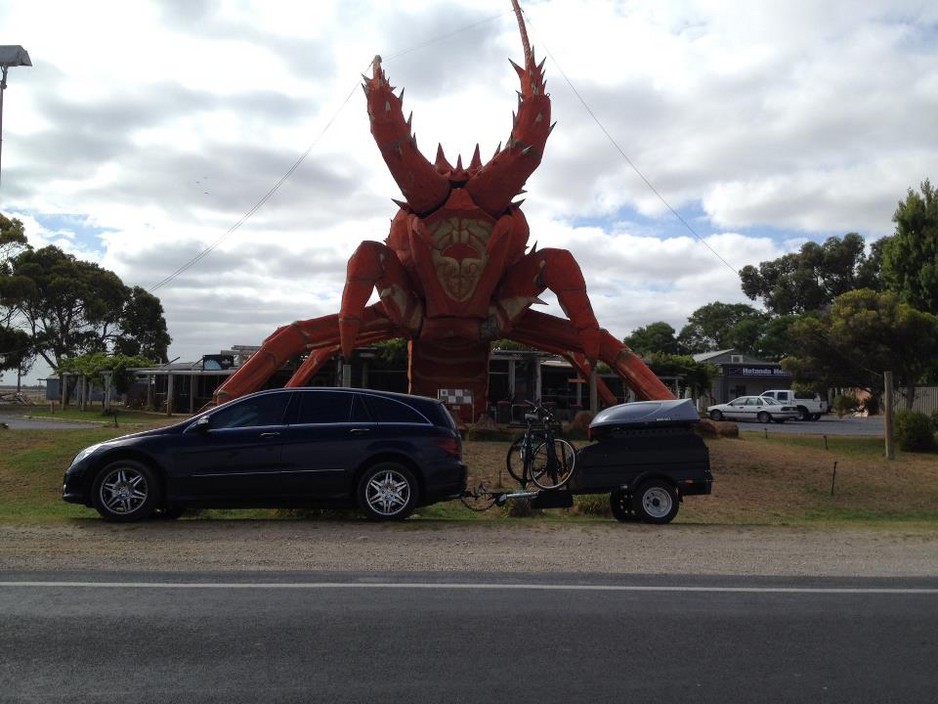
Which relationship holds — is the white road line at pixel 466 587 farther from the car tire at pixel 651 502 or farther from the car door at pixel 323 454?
the car tire at pixel 651 502

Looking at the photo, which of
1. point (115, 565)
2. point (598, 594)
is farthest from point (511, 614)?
point (115, 565)

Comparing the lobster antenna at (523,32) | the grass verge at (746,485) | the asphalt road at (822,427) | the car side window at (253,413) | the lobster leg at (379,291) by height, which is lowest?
the grass verge at (746,485)

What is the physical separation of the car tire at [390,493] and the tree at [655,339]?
70352 mm

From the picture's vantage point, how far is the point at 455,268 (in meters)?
19.1

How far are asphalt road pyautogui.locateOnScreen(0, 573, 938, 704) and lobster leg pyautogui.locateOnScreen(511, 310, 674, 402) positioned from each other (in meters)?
13.0

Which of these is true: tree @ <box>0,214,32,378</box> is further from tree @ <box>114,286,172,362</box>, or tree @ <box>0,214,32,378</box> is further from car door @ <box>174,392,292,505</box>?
car door @ <box>174,392,292,505</box>

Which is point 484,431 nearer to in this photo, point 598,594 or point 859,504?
point 859,504

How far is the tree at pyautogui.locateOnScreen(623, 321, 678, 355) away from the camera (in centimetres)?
7856

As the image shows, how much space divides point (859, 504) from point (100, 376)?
36722mm

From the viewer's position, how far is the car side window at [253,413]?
9.45 m

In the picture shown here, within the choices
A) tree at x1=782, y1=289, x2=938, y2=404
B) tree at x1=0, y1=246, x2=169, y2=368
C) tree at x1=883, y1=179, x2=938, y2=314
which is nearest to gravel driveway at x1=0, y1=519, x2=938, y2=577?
tree at x1=782, y1=289, x2=938, y2=404

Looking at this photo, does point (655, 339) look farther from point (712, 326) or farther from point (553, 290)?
point (553, 290)

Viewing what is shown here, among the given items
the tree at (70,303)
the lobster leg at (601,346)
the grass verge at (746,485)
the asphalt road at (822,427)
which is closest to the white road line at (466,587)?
the grass verge at (746,485)

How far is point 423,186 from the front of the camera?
1886cm
